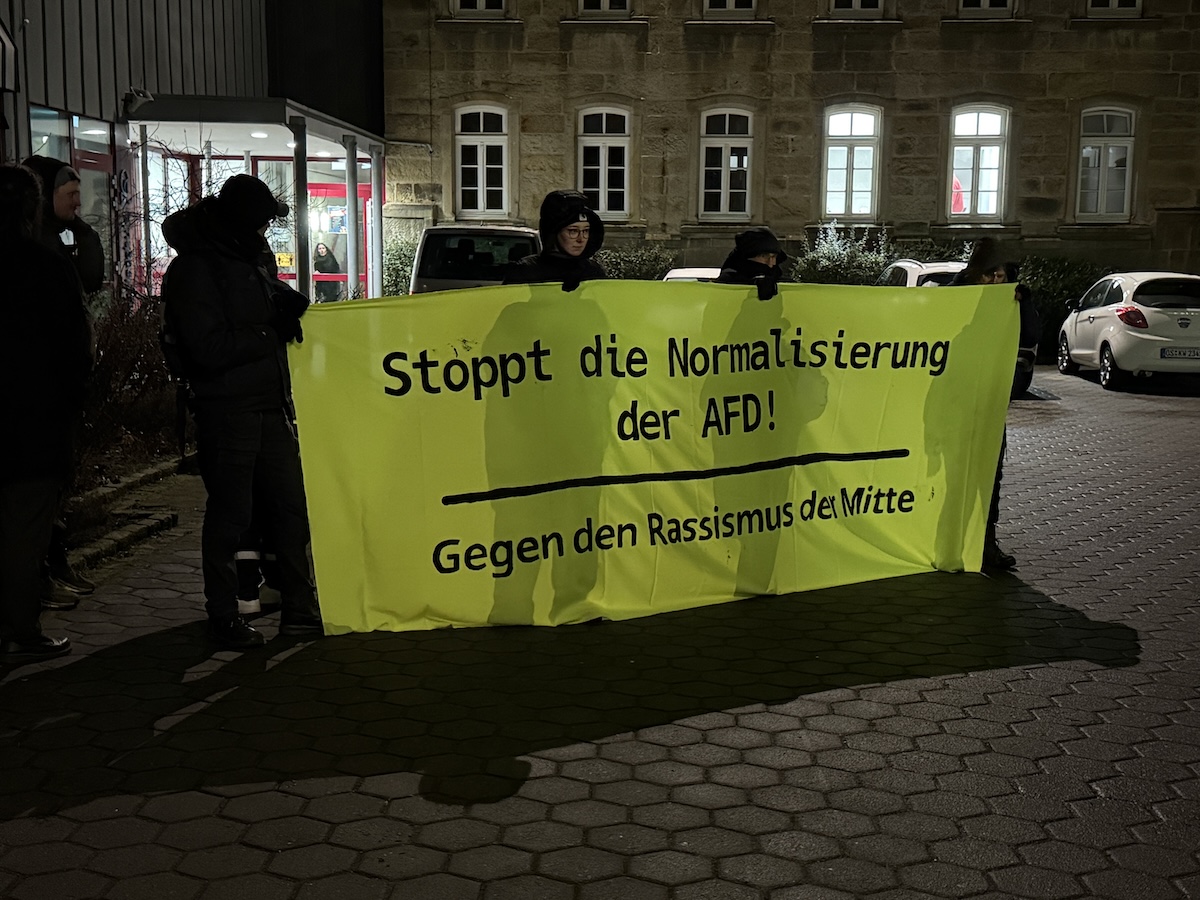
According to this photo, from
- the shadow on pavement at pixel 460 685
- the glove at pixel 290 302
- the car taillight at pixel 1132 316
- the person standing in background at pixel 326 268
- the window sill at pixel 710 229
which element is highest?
the window sill at pixel 710 229

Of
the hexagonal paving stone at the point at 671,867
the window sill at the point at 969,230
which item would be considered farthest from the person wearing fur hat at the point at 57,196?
the window sill at the point at 969,230

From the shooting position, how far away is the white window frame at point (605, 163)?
85.4 ft

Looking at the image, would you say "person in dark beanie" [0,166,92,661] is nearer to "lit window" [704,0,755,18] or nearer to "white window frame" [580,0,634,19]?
"white window frame" [580,0,634,19]

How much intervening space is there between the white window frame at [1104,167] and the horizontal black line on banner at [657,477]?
69.1 feet

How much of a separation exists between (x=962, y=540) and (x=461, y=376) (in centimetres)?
299

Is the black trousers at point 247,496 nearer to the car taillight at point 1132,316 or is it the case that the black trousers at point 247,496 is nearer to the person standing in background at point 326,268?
the car taillight at point 1132,316

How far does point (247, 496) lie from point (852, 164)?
21.7 m

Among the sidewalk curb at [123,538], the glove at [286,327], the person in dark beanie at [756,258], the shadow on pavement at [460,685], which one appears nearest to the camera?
the shadow on pavement at [460,685]

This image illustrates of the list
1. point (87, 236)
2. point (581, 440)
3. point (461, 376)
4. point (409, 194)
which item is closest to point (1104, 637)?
point (581, 440)

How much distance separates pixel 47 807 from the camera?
429 centimetres

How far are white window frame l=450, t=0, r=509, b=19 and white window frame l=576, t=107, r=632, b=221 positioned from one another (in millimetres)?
2334

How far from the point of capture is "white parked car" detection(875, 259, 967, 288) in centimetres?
1836

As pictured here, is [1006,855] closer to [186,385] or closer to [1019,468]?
[186,385]

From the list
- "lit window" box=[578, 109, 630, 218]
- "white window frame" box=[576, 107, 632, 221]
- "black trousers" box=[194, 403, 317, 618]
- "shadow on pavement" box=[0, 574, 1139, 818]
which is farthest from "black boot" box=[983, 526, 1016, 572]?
"lit window" box=[578, 109, 630, 218]
